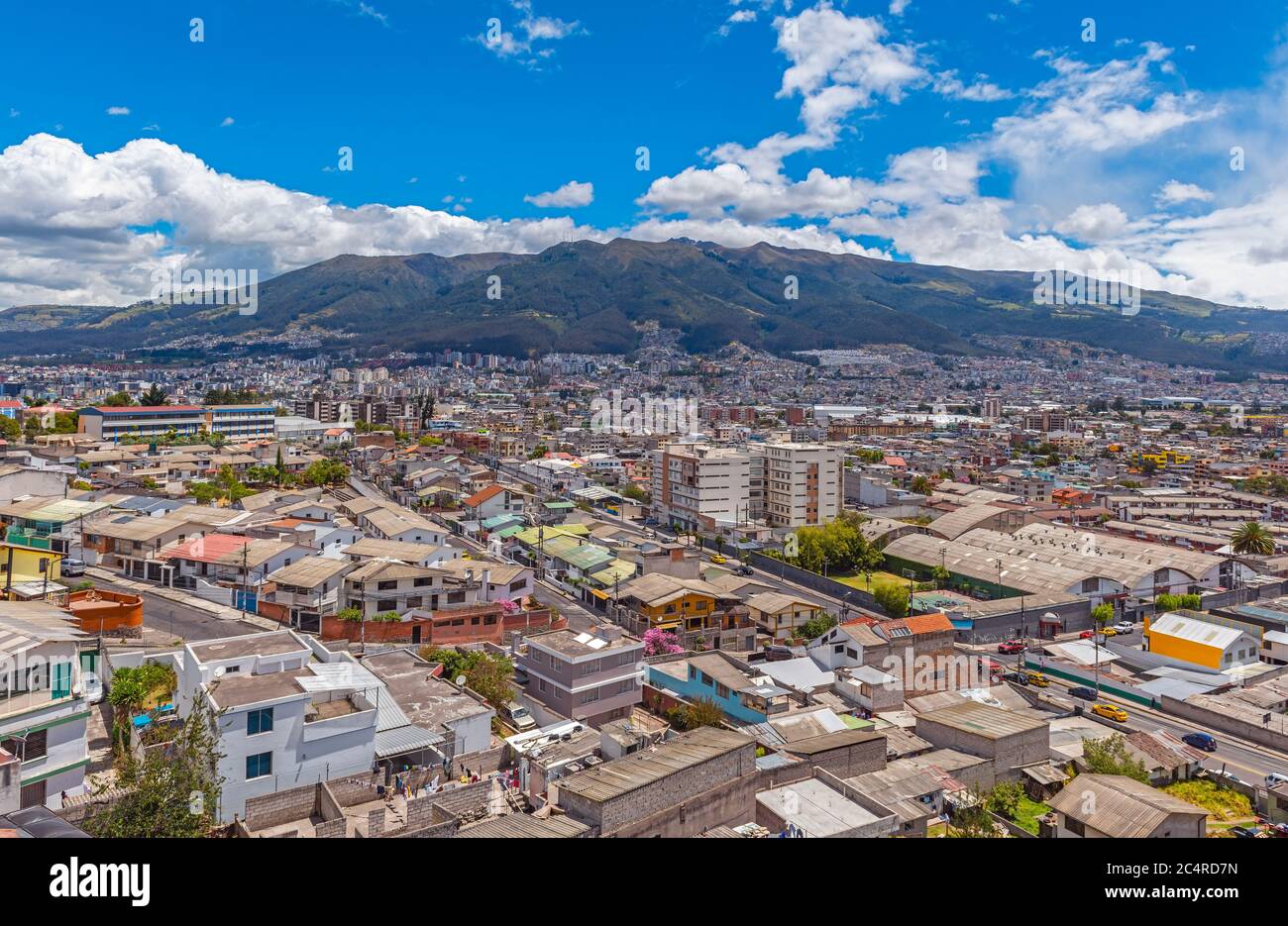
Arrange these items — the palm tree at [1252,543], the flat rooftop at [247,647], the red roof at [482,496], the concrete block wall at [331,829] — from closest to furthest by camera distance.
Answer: the concrete block wall at [331,829] → the flat rooftop at [247,647] → the palm tree at [1252,543] → the red roof at [482,496]

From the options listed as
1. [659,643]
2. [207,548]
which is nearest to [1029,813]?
[659,643]

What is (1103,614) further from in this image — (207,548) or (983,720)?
(207,548)

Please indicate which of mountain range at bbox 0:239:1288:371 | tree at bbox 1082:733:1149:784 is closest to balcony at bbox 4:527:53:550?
tree at bbox 1082:733:1149:784

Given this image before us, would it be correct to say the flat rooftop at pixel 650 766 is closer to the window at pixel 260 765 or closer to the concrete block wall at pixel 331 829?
the concrete block wall at pixel 331 829

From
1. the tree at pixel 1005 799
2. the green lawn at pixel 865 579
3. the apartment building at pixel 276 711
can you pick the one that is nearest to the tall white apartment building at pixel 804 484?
the green lawn at pixel 865 579

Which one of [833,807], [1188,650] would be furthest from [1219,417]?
[833,807]

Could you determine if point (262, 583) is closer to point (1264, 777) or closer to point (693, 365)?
point (1264, 777)

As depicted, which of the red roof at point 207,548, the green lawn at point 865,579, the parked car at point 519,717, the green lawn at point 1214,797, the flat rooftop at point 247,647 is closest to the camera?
the flat rooftop at point 247,647
